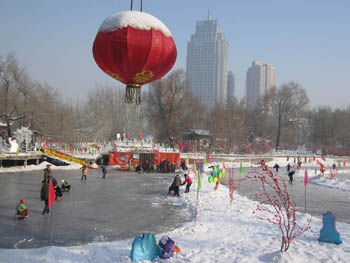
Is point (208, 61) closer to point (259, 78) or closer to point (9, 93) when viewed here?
point (259, 78)

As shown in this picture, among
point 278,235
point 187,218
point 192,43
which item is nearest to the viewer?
point 278,235

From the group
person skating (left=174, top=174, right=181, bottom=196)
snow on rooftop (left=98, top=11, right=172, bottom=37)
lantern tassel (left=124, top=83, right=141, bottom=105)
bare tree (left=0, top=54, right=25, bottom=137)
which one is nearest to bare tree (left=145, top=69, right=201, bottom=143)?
bare tree (left=0, top=54, right=25, bottom=137)

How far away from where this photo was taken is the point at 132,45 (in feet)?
21.8

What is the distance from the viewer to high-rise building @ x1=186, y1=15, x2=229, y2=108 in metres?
172

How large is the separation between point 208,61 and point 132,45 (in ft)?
584

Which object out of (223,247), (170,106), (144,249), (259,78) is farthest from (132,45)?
(259,78)

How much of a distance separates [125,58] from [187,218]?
6.21 meters

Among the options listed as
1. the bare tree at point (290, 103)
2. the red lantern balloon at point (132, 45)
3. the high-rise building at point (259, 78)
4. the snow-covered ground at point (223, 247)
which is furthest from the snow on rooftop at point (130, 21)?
the high-rise building at point (259, 78)

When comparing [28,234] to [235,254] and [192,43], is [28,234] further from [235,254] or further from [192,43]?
[192,43]

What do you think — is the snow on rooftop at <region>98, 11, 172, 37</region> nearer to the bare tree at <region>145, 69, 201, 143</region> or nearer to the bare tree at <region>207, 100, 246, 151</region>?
the bare tree at <region>145, 69, 201, 143</region>

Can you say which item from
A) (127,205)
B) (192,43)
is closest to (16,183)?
(127,205)

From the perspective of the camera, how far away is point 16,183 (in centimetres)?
1734

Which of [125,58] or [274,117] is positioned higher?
[274,117]

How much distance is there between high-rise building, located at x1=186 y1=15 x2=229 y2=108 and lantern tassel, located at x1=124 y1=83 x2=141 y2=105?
522 feet
